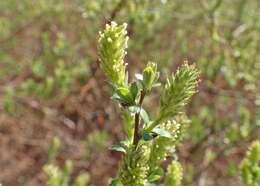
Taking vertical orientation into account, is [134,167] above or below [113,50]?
below

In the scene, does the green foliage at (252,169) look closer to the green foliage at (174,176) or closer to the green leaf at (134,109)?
the green foliage at (174,176)

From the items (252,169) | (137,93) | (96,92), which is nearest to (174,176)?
(252,169)

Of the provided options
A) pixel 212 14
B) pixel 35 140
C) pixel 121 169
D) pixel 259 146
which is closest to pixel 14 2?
pixel 35 140

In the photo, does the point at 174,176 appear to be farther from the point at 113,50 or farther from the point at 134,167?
the point at 113,50

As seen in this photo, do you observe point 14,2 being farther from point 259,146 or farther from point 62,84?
point 259,146

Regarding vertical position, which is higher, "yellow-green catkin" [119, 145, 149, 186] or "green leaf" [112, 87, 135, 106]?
"green leaf" [112, 87, 135, 106]

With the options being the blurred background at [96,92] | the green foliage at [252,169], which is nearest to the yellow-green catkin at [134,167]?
the green foliage at [252,169]

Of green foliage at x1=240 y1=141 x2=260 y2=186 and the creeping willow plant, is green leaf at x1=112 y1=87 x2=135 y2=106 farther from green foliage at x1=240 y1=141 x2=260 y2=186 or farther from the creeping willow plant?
green foliage at x1=240 y1=141 x2=260 y2=186

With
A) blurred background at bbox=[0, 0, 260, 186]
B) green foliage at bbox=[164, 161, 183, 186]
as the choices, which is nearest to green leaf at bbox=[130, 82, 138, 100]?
green foliage at bbox=[164, 161, 183, 186]
